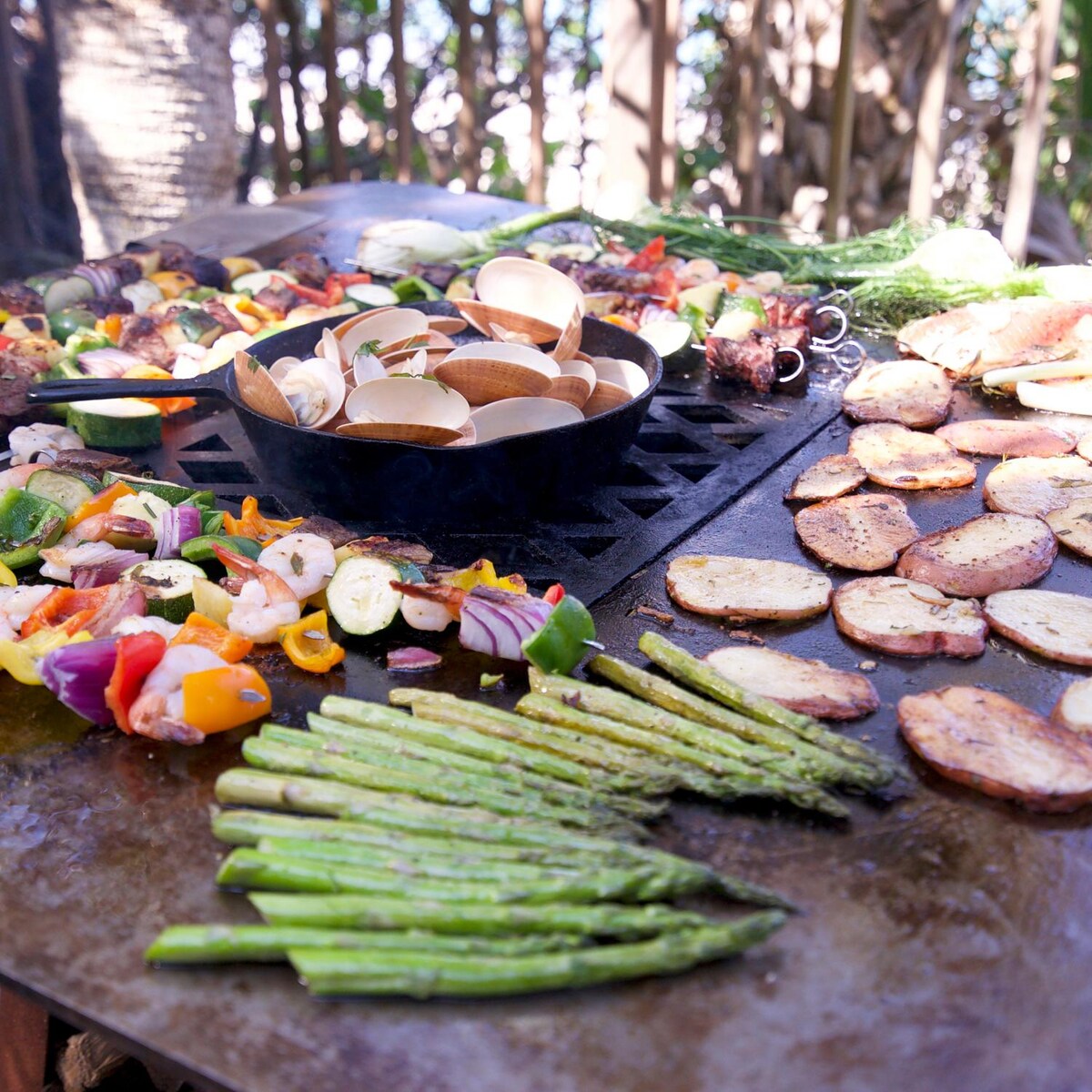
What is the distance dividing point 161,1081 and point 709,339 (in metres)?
3.64

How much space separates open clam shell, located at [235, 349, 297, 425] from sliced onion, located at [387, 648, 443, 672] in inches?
38.7

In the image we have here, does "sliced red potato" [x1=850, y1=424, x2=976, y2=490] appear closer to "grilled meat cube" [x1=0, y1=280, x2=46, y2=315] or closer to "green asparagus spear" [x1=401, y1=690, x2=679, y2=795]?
"green asparagus spear" [x1=401, y1=690, x2=679, y2=795]

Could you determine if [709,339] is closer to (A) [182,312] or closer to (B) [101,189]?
(A) [182,312]

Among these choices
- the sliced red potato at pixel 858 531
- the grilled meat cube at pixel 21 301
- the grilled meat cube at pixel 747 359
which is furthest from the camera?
the grilled meat cube at pixel 21 301

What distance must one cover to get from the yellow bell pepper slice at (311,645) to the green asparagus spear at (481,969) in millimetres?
1035

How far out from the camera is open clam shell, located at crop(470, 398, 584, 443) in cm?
354

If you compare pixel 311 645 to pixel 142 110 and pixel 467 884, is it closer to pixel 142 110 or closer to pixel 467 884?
pixel 467 884

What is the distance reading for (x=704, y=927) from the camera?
1.91 m

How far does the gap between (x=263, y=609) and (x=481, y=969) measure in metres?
1.42

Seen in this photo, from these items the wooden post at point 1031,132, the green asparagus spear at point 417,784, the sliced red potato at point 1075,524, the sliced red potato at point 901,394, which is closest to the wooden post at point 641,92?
the wooden post at point 1031,132

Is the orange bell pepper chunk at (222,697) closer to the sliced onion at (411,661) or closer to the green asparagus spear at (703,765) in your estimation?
the sliced onion at (411,661)

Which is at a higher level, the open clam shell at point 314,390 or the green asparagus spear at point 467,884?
the open clam shell at point 314,390

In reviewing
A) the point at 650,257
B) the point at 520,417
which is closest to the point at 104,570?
Result: the point at 520,417

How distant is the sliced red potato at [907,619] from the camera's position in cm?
286
